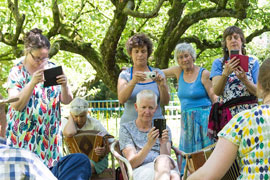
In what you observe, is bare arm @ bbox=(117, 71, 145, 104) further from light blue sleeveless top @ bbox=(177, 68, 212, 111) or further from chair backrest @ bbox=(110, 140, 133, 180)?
light blue sleeveless top @ bbox=(177, 68, 212, 111)

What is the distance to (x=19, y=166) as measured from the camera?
1715 mm

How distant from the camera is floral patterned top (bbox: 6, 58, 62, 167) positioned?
371 centimetres

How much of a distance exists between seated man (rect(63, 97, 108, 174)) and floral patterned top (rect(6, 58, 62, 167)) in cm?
99

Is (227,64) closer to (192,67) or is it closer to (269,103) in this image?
(192,67)

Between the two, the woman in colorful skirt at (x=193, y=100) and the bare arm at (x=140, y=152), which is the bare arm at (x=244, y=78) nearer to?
the woman in colorful skirt at (x=193, y=100)

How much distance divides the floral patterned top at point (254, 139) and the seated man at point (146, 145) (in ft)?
4.22

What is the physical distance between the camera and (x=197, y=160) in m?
2.89

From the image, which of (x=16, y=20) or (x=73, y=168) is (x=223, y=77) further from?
(x=16, y=20)

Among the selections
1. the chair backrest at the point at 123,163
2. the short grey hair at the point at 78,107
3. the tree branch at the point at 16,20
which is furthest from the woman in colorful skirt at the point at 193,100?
the tree branch at the point at 16,20

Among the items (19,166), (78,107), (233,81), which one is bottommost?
(19,166)

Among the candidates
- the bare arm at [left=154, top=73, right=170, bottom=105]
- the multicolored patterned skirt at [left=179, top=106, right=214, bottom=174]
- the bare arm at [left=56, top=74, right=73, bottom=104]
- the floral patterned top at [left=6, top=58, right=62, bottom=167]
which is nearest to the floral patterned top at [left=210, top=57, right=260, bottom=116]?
the multicolored patterned skirt at [left=179, top=106, right=214, bottom=174]

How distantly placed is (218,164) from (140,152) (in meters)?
1.56

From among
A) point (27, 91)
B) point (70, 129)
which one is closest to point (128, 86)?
point (27, 91)

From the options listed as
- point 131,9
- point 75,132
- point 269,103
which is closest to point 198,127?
point 75,132
